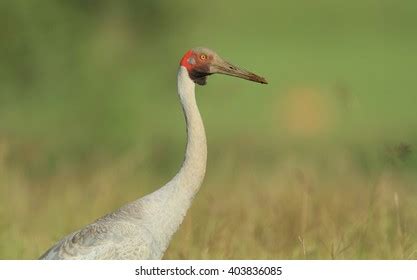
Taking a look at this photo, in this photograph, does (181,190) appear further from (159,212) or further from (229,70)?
(229,70)

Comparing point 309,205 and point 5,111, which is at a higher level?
point 309,205

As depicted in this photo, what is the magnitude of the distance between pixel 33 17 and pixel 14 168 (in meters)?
4.02

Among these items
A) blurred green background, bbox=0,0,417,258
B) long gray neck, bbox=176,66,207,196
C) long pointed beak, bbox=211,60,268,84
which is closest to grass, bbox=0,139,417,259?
blurred green background, bbox=0,0,417,258

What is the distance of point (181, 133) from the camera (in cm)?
1224

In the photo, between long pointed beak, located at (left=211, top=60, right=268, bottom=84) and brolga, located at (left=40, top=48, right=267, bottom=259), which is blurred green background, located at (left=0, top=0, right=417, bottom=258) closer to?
brolga, located at (left=40, top=48, right=267, bottom=259)

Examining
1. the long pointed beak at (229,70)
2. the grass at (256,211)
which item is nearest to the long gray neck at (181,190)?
the long pointed beak at (229,70)

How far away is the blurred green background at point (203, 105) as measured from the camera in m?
6.72

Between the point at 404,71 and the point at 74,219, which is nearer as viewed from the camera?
the point at 74,219

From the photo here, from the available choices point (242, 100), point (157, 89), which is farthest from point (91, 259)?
point (242, 100)

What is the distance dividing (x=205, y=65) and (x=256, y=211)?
1.86m

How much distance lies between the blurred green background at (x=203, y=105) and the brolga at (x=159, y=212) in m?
0.95

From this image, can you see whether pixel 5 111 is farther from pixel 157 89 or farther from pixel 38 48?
pixel 157 89

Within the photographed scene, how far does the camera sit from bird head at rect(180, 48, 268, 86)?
5141mm

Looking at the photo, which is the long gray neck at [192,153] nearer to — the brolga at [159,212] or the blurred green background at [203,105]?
the brolga at [159,212]
